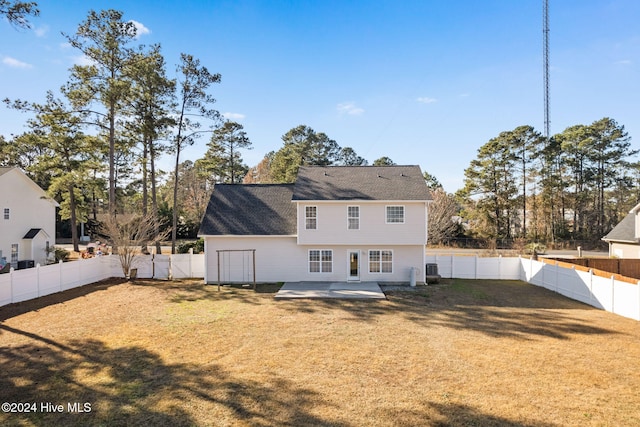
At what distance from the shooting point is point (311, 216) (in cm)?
1953

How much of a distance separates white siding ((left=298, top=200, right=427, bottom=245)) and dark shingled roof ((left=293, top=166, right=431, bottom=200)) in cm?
46

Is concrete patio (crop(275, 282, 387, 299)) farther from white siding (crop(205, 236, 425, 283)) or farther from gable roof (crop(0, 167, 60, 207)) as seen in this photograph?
gable roof (crop(0, 167, 60, 207))

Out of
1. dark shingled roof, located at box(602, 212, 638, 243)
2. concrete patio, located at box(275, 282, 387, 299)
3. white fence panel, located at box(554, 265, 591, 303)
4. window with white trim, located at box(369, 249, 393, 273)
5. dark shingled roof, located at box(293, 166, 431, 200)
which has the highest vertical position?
dark shingled roof, located at box(293, 166, 431, 200)

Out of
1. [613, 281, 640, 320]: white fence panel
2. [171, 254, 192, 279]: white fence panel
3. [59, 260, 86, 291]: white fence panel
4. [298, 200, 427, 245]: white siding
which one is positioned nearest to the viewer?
[613, 281, 640, 320]: white fence panel

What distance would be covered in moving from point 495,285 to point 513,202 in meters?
25.6

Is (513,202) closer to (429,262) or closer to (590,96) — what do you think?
(590,96)

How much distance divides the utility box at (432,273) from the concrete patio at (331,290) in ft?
10.3

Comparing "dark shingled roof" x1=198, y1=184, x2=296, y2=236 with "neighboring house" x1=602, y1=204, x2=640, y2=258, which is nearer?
"dark shingled roof" x1=198, y1=184, x2=296, y2=236

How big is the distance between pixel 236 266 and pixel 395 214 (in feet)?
31.4

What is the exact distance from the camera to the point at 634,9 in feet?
50.6

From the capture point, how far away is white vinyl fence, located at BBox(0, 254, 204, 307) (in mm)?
14898

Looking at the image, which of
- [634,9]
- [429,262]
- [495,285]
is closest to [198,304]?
[429,262]

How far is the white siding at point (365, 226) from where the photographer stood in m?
19.1

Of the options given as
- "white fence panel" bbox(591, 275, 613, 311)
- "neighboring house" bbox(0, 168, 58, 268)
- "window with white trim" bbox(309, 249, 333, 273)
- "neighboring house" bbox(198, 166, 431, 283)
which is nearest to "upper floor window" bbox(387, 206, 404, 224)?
"neighboring house" bbox(198, 166, 431, 283)
